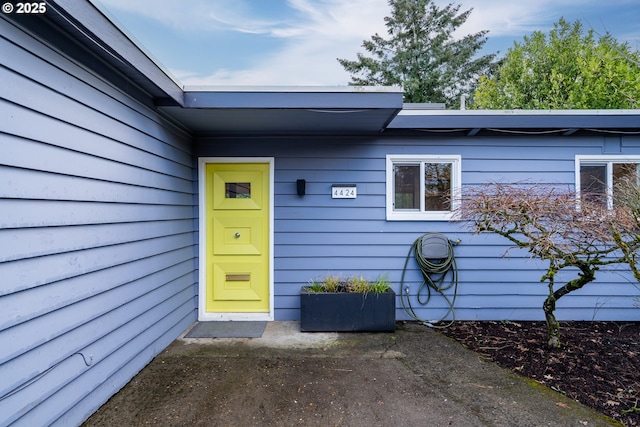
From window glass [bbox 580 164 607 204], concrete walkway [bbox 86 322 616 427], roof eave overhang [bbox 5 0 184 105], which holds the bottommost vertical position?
concrete walkway [bbox 86 322 616 427]

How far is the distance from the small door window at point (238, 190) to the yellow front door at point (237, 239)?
1cm

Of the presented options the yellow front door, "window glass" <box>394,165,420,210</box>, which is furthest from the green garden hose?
the yellow front door

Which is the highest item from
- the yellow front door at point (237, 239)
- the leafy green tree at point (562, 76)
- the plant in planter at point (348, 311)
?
the leafy green tree at point (562, 76)

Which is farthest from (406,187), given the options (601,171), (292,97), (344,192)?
(601,171)

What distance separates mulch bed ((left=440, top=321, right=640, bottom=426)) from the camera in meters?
2.02

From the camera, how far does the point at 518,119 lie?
3.29 metres

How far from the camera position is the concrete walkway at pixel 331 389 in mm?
1829

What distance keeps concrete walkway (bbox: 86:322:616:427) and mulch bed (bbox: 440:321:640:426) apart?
6.3 inches

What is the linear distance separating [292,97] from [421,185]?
73.3 inches

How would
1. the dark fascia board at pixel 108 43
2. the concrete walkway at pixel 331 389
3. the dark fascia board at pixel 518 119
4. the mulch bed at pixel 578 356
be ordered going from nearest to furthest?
1. the dark fascia board at pixel 108 43
2. the concrete walkway at pixel 331 389
3. the mulch bed at pixel 578 356
4. the dark fascia board at pixel 518 119

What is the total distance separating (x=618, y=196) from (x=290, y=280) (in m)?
3.45

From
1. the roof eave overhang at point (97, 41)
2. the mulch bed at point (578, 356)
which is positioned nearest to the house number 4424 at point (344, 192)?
the mulch bed at point (578, 356)

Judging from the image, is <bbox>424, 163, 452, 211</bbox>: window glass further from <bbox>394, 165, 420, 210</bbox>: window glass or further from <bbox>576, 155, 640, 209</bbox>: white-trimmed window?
<bbox>576, 155, 640, 209</bbox>: white-trimmed window

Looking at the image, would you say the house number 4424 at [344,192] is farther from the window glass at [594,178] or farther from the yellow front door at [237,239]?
the window glass at [594,178]
